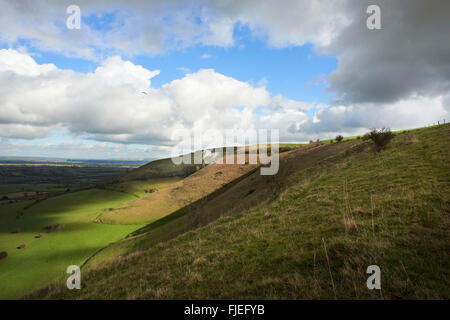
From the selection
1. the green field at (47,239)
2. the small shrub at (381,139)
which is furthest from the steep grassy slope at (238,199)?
the green field at (47,239)

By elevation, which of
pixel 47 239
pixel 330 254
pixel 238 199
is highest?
pixel 330 254

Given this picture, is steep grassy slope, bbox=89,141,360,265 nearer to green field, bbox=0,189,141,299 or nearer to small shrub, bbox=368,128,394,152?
small shrub, bbox=368,128,394,152

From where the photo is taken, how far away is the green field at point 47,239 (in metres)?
49.7

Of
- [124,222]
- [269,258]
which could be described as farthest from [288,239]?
[124,222]

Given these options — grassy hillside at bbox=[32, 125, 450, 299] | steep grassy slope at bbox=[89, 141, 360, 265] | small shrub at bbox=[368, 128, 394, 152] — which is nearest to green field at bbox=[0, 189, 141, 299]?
steep grassy slope at bbox=[89, 141, 360, 265]

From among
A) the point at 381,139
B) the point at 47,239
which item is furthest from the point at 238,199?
the point at 47,239

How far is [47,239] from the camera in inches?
2923

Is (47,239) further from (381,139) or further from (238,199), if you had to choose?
(381,139)

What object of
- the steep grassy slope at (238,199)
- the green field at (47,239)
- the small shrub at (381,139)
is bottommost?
the green field at (47,239)

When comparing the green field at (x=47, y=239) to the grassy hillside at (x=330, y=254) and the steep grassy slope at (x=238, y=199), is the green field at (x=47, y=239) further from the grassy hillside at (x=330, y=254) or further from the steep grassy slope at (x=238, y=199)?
the grassy hillside at (x=330, y=254)
